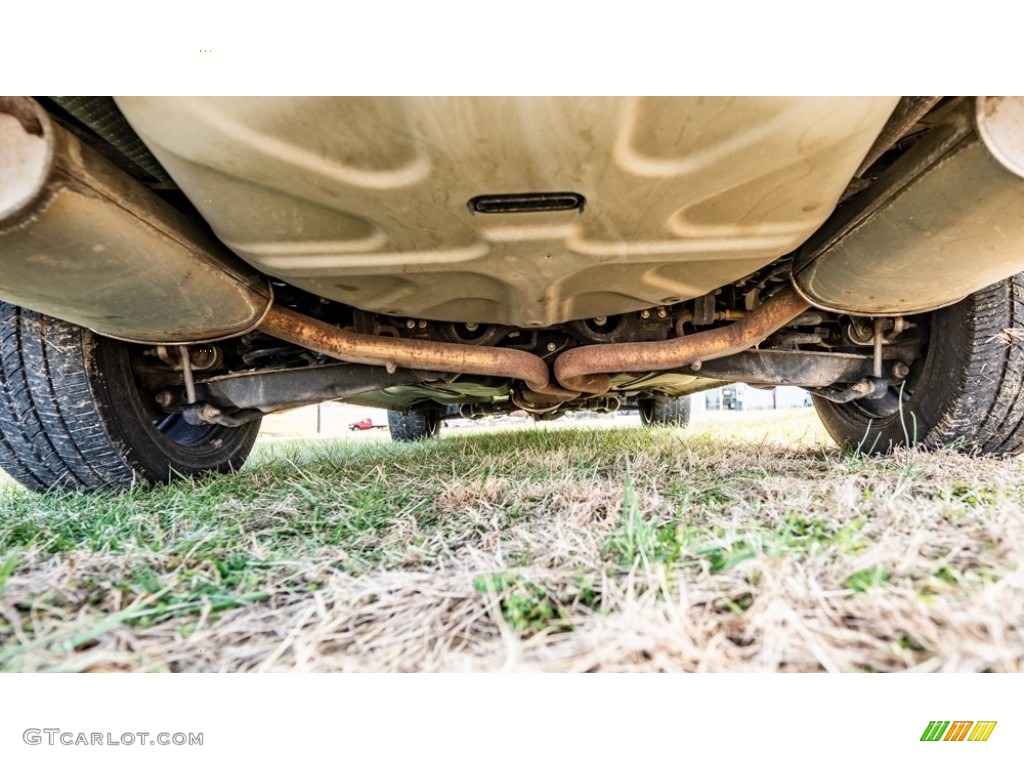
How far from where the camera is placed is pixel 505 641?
367 mm

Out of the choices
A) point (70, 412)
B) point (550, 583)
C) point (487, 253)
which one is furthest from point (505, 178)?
point (70, 412)

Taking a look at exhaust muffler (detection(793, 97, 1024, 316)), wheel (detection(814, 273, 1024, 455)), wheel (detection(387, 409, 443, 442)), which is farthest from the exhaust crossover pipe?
wheel (detection(387, 409, 443, 442))

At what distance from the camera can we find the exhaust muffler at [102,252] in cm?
51

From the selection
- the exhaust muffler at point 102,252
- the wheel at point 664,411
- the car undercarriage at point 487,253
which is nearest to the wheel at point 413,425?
the wheel at point 664,411

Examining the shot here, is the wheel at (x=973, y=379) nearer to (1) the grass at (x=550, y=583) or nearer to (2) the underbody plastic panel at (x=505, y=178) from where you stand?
(1) the grass at (x=550, y=583)

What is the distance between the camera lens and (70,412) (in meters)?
0.95

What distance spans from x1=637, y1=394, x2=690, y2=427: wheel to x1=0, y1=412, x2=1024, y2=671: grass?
84.8 inches

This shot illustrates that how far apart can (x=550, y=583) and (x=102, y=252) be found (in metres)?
0.68
